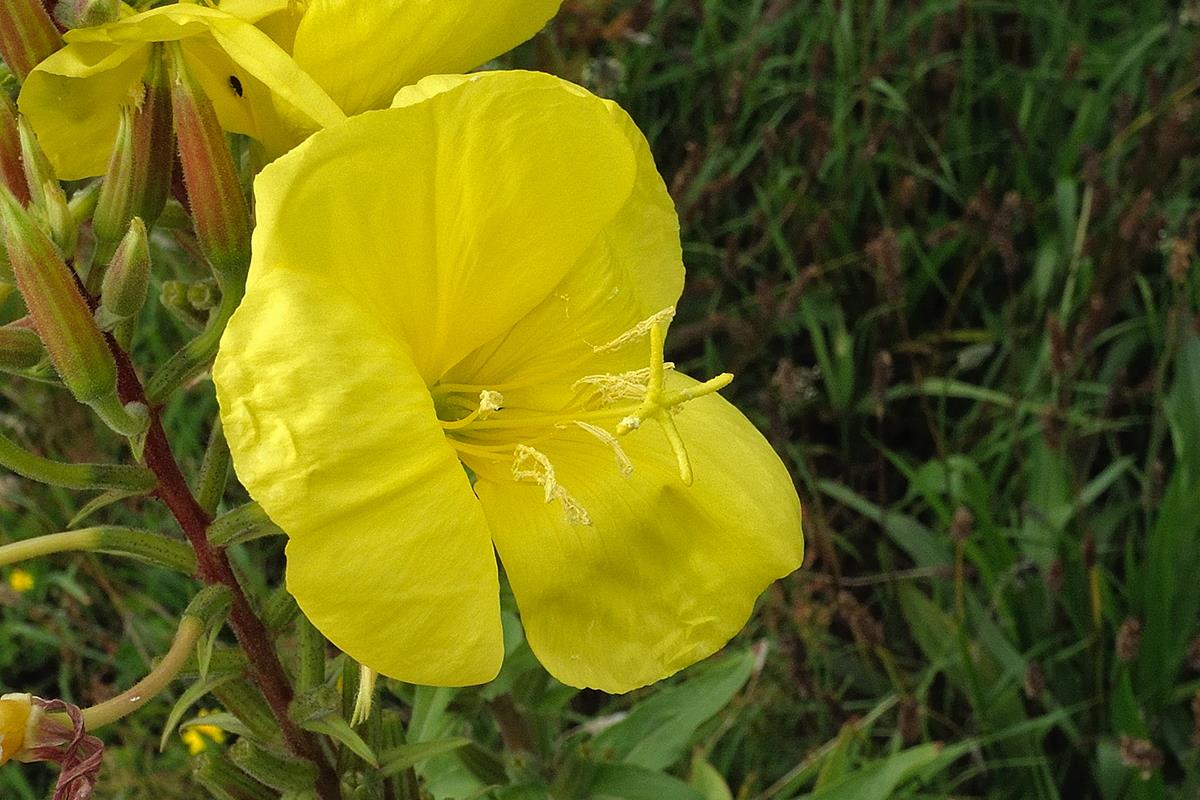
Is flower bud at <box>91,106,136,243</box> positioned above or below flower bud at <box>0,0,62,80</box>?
below

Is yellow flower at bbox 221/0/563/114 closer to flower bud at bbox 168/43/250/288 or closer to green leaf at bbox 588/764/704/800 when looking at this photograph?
flower bud at bbox 168/43/250/288

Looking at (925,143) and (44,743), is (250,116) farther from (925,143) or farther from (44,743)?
(925,143)

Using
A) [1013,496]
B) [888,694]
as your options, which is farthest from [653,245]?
[1013,496]

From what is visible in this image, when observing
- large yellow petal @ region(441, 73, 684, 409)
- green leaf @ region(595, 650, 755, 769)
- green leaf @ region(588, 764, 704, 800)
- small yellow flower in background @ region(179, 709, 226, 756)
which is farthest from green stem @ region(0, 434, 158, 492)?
small yellow flower in background @ region(179, 709, 226, 756)

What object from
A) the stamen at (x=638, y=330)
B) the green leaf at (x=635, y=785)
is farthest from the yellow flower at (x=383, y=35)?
the green leaf at (x=635, y=785)

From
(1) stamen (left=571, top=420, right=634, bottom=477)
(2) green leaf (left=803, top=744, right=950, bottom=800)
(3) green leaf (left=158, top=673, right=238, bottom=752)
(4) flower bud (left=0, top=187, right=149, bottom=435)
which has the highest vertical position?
(4) flower bud (left=0, top=187, right=149, bottom=435)
